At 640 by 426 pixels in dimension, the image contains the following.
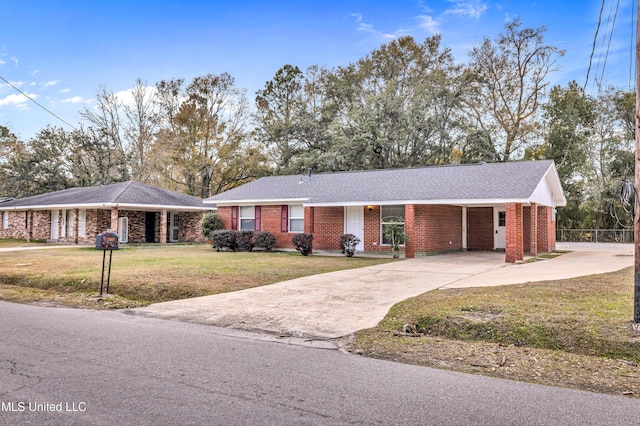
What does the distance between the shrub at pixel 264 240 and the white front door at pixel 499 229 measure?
10.6 meters

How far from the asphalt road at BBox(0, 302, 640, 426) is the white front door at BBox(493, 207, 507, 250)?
17400 millimetres

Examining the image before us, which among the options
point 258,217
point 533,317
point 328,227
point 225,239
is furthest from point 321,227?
point 533,317

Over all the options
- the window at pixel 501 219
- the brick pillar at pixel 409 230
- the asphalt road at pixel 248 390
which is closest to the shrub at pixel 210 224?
the brick pillar at pixel 409 230

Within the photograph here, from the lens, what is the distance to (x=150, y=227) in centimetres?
2845

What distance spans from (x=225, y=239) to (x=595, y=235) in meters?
26.8

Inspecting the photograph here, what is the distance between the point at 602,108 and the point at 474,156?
9988 mm

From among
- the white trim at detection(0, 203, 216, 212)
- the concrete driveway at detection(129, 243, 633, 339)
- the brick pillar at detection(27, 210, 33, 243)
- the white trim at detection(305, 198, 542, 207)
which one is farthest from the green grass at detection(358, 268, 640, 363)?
the brick pillar at detection(27, 210, 33, 243)

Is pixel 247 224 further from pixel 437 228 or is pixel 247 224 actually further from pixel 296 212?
pixel 437 228

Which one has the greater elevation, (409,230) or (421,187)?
(421,187)

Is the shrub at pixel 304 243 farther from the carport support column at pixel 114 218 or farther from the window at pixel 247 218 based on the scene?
the carport support column at pixel 114 218

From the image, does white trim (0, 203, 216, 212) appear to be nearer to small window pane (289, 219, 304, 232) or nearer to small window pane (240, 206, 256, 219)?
small window pane (240, 206, 256, 219)

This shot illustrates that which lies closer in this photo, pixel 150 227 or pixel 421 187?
pixel 421 187

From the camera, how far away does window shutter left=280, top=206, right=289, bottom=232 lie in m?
21.7

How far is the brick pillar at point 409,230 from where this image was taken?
Answer: 1738 cm
